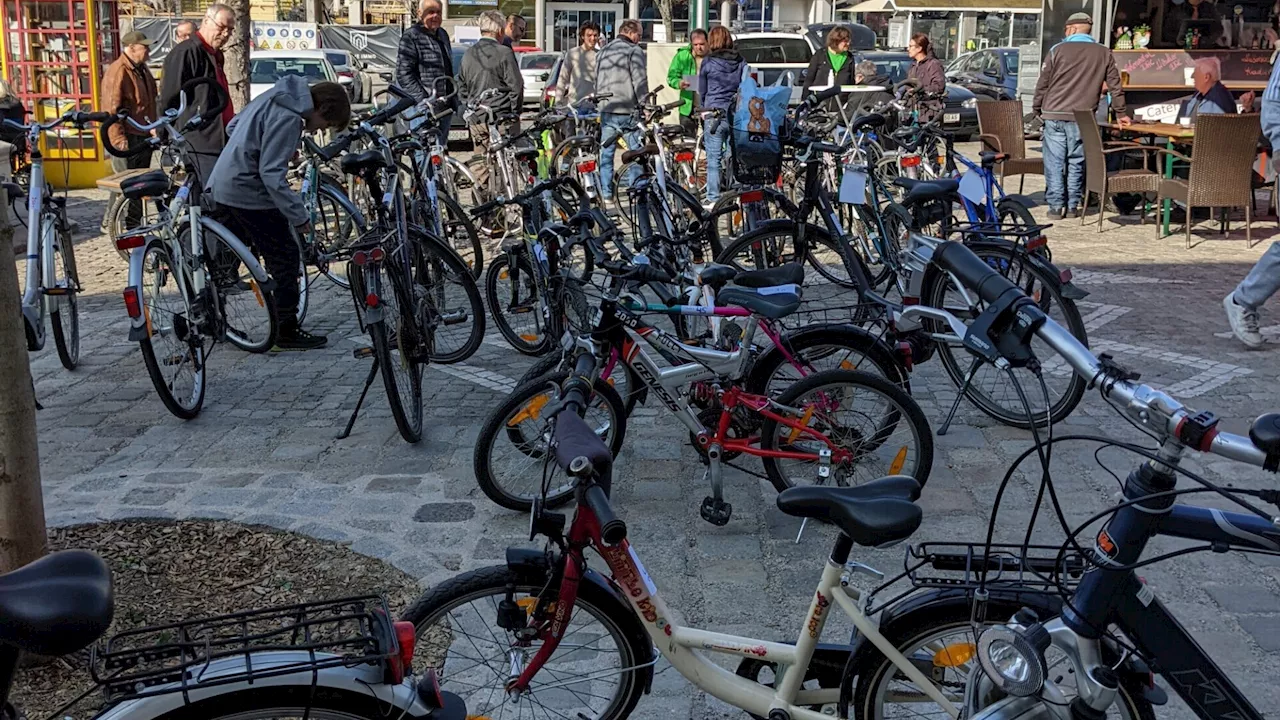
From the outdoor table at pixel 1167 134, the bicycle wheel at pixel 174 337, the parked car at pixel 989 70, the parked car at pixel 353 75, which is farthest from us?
the parked car at pixel 989 70

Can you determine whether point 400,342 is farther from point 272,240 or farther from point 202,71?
point 202,71

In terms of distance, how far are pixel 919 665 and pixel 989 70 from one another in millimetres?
23562

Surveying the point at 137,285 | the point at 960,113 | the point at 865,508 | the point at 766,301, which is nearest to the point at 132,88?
the point at 137,285

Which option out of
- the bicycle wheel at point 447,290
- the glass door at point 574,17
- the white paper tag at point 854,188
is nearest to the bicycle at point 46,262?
the bicycle wheel at point 447,290

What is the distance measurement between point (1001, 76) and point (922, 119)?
1018cm

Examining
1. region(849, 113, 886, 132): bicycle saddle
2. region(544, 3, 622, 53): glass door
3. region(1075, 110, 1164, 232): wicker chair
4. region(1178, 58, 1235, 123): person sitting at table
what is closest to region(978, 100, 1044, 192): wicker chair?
region(1075, 110, 1164, 232): wicker chair

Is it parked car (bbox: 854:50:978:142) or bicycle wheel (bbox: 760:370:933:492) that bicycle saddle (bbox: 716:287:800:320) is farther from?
parked car (bbox: 854:50:978:142)

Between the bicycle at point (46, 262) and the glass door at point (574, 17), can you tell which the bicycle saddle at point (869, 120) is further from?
the glass door at point (574, 17)

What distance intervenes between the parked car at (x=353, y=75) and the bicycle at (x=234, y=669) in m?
20.3

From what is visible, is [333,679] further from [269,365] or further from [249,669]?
[269,365]

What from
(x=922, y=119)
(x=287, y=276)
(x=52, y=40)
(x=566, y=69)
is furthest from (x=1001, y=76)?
(x=287, y=276)

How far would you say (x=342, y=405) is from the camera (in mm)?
6457

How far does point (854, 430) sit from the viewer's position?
4.81 metres

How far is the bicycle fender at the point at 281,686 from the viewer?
7.02 ft
